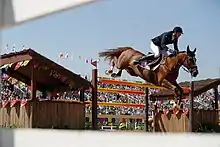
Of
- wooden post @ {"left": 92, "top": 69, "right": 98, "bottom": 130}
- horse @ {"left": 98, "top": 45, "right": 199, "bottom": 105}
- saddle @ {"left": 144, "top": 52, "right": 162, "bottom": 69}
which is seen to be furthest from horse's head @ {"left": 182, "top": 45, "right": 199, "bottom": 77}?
wooden post @ {"left": 92, "top": 69, "right": 98, "bottom": 130}

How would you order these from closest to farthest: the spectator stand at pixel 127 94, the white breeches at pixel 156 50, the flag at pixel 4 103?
the white breeches at pixel 156 50, the spectator stand at pixel 127 94, the flag at pixel 4 103

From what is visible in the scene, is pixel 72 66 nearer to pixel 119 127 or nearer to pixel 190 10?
pixel 119 127

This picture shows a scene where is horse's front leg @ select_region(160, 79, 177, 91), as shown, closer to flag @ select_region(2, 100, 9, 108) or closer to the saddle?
the saddle

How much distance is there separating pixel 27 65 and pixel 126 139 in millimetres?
1331

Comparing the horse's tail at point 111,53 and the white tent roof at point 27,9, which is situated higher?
the white tent roof at point 27,9

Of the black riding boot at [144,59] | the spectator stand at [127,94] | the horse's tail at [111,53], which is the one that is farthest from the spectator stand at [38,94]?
the black riding boot at [144,59]

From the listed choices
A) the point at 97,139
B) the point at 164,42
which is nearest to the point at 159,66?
the point at 164,42

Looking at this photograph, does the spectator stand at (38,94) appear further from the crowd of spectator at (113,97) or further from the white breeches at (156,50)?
the white breeches at (156,50)

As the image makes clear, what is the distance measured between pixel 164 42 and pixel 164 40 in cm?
2

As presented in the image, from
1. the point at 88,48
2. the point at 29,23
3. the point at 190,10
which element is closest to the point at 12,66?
the point at 29,23

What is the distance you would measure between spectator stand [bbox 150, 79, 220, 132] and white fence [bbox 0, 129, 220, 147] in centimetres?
8

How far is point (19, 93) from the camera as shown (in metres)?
4.62

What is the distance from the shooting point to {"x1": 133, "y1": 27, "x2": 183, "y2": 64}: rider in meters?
3.59

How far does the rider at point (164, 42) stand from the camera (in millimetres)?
3594
